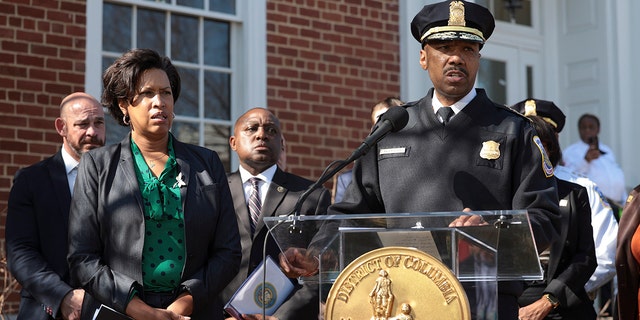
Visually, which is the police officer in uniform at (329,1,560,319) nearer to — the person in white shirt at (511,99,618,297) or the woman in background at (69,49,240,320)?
the woman in background at (69,49,240,320)

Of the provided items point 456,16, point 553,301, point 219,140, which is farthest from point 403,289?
point 219,140

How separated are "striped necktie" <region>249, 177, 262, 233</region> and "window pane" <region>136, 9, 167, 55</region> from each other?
2764 mm

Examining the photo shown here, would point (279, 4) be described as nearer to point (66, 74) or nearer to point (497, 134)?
point (66, 74)

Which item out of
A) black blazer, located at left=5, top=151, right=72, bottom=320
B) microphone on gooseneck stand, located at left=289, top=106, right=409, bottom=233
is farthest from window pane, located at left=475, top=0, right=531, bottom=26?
microphone on gooseneck stand, located at left=289, top=106, right=409, bottom=233

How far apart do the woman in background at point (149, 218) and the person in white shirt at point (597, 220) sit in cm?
245

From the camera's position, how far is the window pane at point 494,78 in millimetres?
11977

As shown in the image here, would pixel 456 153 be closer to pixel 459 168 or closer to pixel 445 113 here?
pixel 459 168

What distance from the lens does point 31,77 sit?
8.16 m

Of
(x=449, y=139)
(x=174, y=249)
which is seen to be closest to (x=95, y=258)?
(x=174, y=249)

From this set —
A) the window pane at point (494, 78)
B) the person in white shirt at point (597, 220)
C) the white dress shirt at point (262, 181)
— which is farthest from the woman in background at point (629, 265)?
the window pane at point (494, 78)

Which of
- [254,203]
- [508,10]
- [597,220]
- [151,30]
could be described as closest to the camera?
[254,203]

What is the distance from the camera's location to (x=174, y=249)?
4672 mm

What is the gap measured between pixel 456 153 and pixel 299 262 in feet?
2.77

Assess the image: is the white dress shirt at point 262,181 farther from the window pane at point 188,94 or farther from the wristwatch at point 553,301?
the window pane at point 188,94
